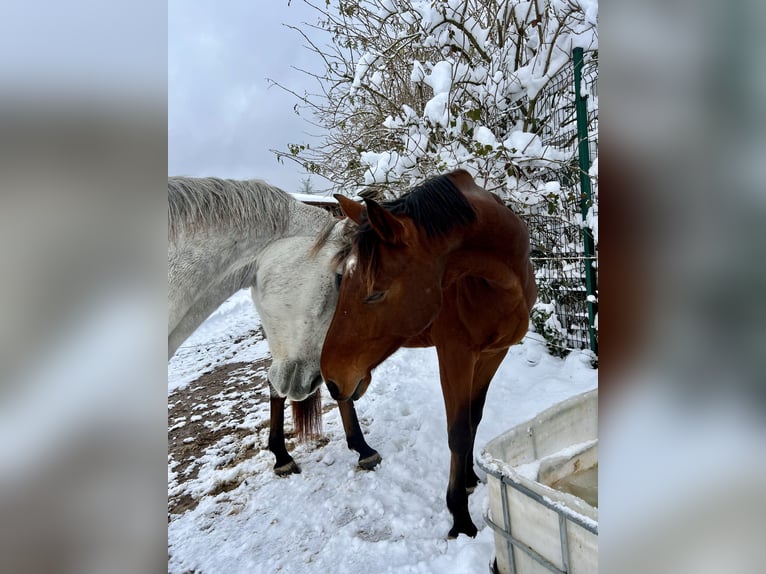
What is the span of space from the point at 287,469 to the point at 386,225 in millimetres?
1750

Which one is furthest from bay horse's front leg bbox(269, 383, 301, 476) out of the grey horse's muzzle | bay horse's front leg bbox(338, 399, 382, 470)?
the grey horse's muzzle

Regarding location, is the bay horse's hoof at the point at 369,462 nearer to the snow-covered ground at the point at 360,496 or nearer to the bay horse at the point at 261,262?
the snow-covered ground at the point at 360,496

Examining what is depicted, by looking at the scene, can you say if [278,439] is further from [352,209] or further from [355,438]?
[352,209]

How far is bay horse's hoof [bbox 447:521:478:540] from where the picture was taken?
1.61 metres

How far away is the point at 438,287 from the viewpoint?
4.31ft

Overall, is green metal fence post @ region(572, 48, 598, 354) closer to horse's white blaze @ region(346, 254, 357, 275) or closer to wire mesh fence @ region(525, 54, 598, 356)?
wire mesh fence @ region(525, 54, 598, 356)

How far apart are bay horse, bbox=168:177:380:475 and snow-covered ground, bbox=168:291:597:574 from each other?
2.18ft
